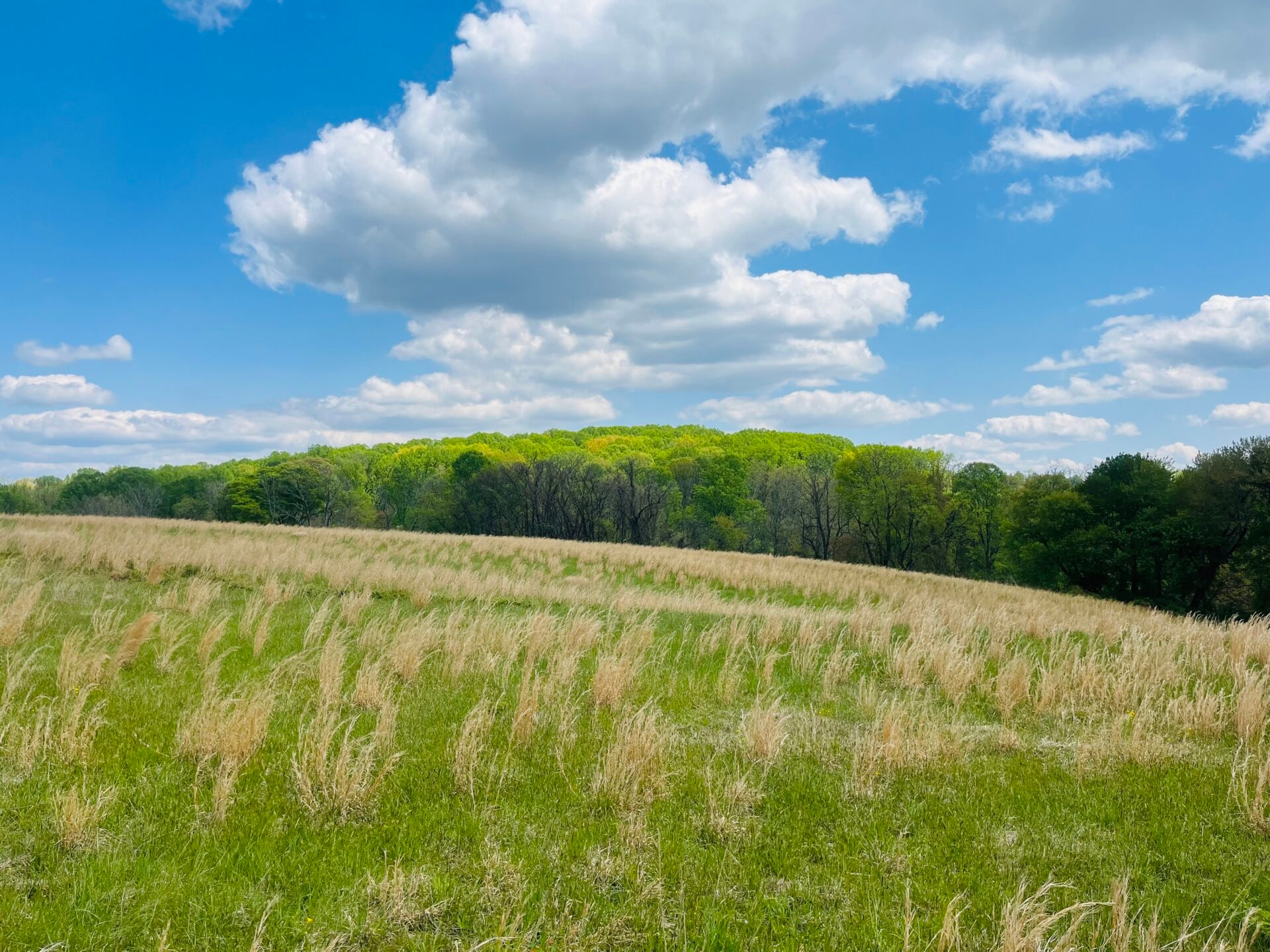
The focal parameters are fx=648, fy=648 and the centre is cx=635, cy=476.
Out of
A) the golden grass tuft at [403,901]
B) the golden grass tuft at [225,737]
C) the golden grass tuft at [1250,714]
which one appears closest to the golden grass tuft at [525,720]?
the golden grass tuft at [225,737]

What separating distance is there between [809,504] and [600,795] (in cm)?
6503

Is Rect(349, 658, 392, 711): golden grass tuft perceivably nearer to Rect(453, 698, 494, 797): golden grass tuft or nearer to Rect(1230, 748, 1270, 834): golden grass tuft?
Rect(453, 698, 494, 797): golden grass tuft

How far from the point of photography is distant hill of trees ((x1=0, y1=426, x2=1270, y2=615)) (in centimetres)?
3512

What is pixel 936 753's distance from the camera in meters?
5.50

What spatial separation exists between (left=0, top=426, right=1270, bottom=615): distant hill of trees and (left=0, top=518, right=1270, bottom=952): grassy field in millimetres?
32433

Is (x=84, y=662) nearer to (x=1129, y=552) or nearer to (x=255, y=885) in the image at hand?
(x=255, y=885)

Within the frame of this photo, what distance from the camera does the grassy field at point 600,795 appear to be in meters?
3.33

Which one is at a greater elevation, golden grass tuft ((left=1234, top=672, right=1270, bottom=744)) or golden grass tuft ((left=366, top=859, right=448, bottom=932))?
golden grass tuft ((left=366, top=859, right=448, bottom=932))

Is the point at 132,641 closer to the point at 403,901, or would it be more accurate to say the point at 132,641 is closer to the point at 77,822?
the point at 77,822

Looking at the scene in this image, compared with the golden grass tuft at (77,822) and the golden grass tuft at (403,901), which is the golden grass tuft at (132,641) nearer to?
the golden grass tuft at (77,822)

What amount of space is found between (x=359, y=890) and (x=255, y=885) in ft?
1.85

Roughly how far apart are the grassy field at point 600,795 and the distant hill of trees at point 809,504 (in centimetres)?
3243

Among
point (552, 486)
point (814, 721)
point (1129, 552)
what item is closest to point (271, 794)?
point (814, 721)

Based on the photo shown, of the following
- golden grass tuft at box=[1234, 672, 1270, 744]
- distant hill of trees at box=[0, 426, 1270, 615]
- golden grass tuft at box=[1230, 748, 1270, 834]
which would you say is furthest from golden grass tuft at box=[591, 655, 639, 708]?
distant hill of trees at box=[0, 426, 1270, 615]
